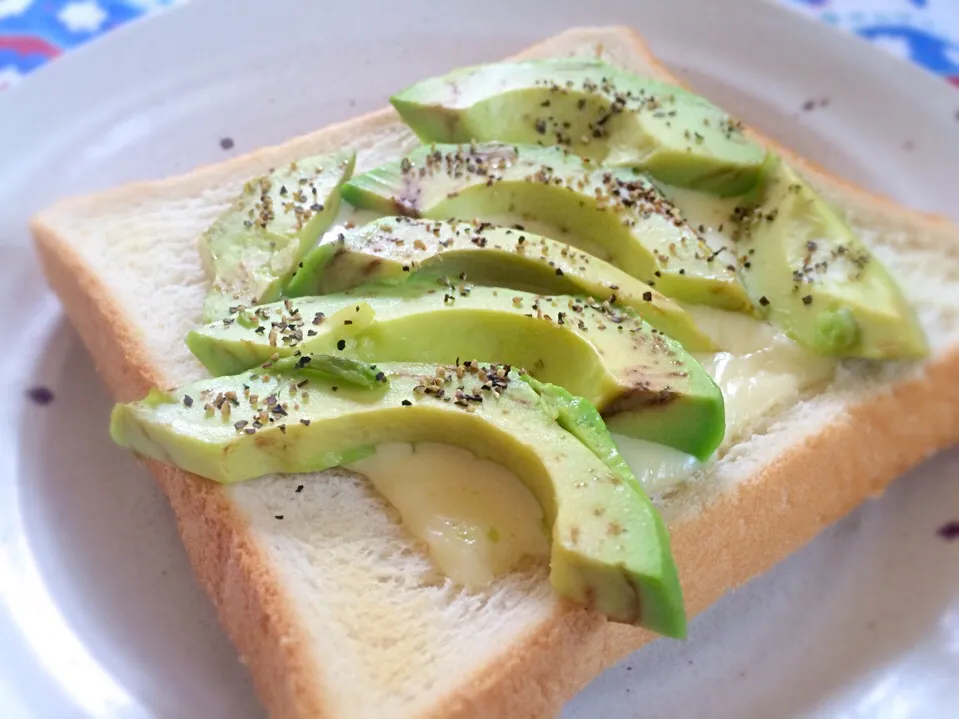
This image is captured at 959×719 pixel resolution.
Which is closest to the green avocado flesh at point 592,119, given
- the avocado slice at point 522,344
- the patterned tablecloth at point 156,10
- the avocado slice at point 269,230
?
the avocado slice at point 269,230

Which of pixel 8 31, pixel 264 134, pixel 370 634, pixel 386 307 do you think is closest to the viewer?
pixel 370 634

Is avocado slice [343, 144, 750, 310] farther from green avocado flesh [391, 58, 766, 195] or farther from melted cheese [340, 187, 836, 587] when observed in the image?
melted cheese [340, 187, 836, 587]

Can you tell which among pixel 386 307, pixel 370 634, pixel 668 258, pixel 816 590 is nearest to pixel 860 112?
pixel 668 258

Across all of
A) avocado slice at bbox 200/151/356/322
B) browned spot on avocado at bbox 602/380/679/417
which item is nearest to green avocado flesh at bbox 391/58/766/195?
avocado slice at bbox 200/151/356/322

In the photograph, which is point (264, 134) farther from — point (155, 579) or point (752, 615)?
point (752, 615)

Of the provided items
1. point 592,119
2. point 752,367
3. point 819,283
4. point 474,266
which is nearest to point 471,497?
point 474,266

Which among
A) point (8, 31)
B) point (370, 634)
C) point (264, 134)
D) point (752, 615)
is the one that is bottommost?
point (752, 615)

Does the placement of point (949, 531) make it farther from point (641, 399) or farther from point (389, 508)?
point (389, 508)

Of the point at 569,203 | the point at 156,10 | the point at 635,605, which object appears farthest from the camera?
the point at 156,10
